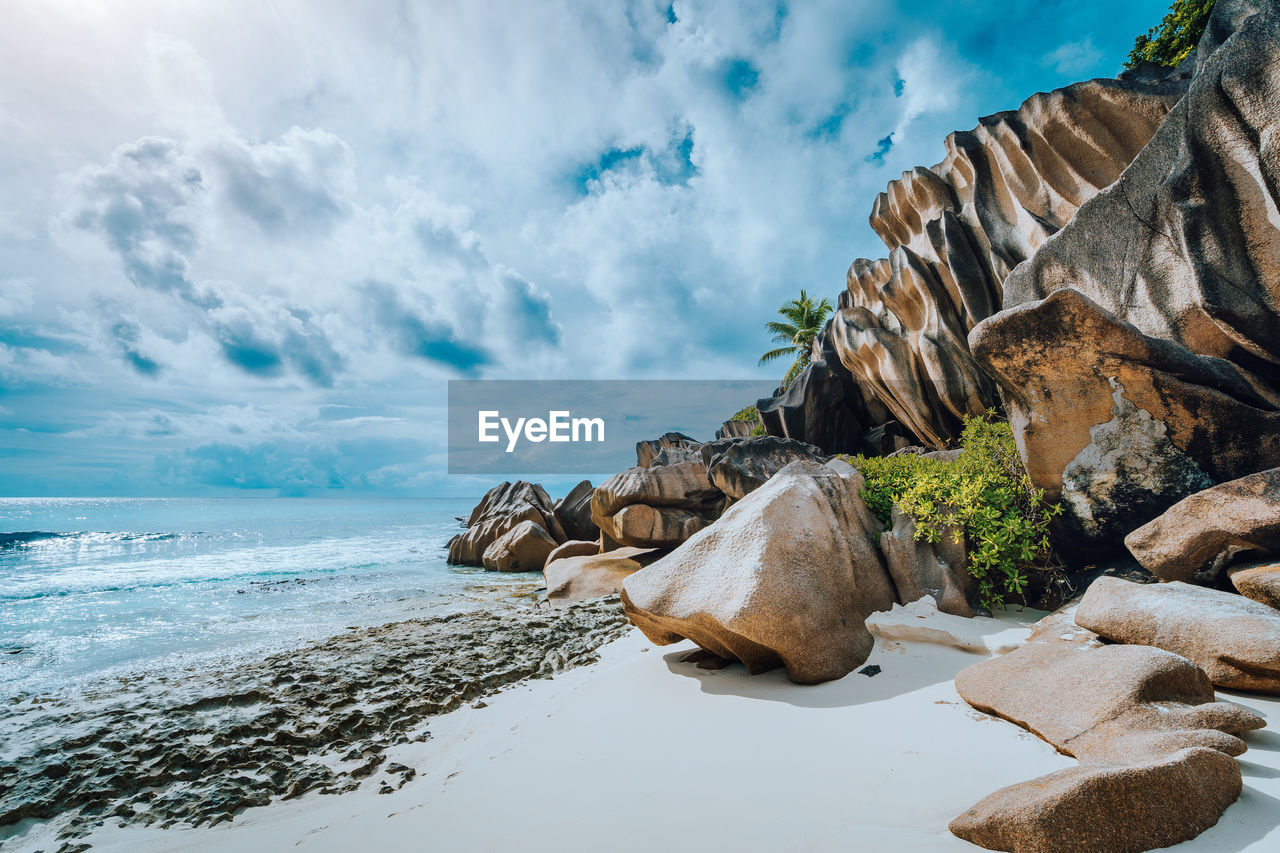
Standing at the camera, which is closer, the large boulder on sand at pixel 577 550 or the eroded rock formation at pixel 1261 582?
the eroded rock formation at pixel 1261 582

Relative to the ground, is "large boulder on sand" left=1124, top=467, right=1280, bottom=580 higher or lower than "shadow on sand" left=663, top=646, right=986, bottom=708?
higher

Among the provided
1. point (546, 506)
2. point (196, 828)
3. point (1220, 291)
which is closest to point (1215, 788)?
point (196, 828)

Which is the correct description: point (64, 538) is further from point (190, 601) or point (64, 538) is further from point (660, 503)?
point (660, 503)

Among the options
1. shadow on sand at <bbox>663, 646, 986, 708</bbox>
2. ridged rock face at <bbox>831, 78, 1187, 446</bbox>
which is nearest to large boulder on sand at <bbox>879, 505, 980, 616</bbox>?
shadow on sand at <bbox>663, 646, 986, 708</bbox>

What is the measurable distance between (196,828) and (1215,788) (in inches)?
226

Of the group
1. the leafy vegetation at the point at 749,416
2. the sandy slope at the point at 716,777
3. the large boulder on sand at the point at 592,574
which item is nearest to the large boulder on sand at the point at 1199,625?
the sandy slope at the point at 716,777

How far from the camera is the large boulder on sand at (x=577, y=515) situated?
882 inches

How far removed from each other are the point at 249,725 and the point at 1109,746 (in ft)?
22.9

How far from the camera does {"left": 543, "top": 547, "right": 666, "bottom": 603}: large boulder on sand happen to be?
1222 cm

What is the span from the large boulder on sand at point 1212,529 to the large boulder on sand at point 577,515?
61.3 feet

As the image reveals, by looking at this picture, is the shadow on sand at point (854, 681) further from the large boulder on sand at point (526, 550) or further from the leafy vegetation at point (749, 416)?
the leafy vegetation at point (749, 416)

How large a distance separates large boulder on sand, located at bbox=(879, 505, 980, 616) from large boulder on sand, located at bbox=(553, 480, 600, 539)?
56.1 ft

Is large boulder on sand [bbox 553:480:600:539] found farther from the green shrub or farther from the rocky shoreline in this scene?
the green shrub

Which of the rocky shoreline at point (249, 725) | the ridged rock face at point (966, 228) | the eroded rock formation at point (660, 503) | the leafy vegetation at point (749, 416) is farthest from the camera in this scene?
the leafy vegetation at point (749, 416)
